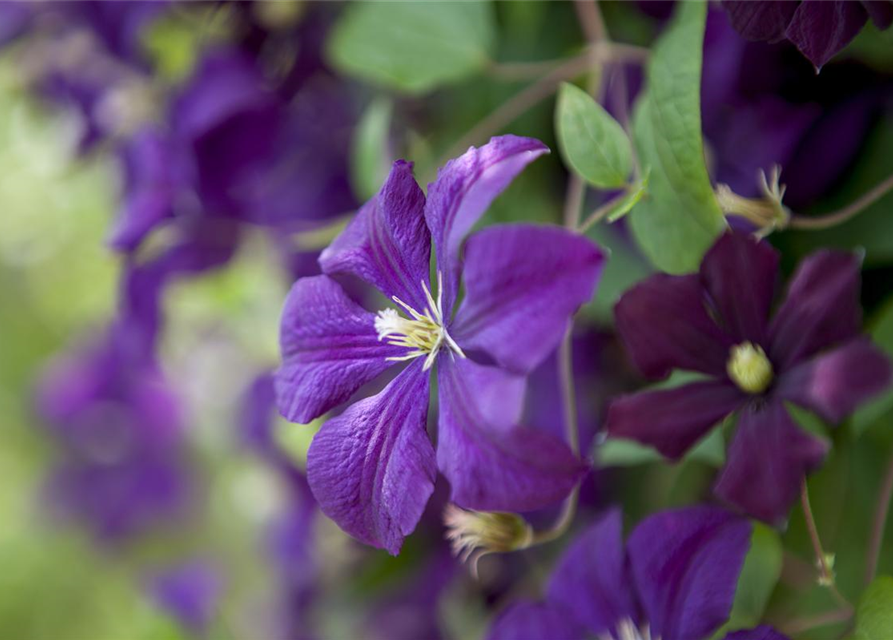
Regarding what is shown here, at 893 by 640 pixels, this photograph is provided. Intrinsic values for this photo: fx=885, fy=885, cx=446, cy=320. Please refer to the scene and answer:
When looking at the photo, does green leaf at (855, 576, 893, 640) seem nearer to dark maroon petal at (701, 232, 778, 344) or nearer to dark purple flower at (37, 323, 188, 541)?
dark maroon petal at (701, 232, 778, 344)

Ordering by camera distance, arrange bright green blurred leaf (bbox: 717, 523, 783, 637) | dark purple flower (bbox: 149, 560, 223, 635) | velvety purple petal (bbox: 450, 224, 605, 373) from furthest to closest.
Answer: dark purple flower (bbox: 149, 560, 223, 635) < bright green blurred leaf (bbox: 717, 523, 783, 637) < velvety purple petal (bbox: 450, 224, 605, 373)

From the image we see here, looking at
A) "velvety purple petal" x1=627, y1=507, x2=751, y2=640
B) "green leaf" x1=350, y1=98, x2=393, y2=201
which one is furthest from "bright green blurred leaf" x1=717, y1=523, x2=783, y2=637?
"green leaf" x1=350, y1=98, x2=393, y2=201

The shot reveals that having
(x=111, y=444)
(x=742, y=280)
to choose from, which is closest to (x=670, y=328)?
(x=742, y=280)

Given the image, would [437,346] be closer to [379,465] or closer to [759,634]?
[379,465]

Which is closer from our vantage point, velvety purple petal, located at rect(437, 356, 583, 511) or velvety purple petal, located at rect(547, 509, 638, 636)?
velvety purple petal, located at rect(437, 356, 583, 511)

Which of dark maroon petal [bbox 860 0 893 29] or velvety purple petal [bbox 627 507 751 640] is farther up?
dark maroon petal [bbox 860 0 893 29]

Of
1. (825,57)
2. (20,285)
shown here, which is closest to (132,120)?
(825,57)

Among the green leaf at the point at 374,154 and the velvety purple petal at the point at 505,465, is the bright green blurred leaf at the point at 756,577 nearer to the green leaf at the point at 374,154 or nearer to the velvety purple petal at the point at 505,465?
the velvety purple petal at the point at 505,465
